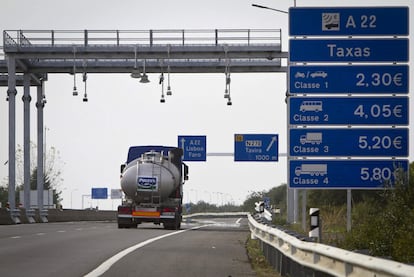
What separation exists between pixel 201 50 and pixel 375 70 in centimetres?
2338

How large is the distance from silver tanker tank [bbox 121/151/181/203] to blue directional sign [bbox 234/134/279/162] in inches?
722

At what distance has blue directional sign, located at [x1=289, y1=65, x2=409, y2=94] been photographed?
2094cm

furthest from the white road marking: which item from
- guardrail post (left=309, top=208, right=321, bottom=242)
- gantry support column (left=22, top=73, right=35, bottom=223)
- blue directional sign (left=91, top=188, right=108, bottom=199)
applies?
blue directional sign (left=91, top=188, right=108, bottom=199)

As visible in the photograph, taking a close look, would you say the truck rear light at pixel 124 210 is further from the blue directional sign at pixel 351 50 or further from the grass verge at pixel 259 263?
the blue directional sign at pixel 351 50

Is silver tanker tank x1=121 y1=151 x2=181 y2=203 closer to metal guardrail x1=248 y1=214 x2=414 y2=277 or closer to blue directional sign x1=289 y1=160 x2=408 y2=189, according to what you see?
blue directional sign x1=289 y1=160 x2=408 y2=189

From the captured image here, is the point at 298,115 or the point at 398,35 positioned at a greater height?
the point at 398,35

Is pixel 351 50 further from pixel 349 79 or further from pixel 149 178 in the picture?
pixel 149 178

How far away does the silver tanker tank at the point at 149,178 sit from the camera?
39594 millimetres

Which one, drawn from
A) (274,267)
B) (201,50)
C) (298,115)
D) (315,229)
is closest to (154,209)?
(201,50)

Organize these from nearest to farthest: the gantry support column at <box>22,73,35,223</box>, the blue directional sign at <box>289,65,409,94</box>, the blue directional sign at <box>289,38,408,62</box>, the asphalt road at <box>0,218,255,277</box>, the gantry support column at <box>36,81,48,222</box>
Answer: the asphalt road at <box>0,218,255,277</box>, the blue directional sign at <box>289,65,409,94</box>, the blue directional sign at <box>289,38,408,62</box>, the gantry support column at <box>22,73,35,223</box>, the gantry support column at <box>36,81,48,222</box>

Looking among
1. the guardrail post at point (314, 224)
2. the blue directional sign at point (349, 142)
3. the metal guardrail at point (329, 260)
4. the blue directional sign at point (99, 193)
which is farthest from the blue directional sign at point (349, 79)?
the blue directional sign at point (99, 193)

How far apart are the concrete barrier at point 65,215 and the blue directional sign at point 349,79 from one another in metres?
27.1

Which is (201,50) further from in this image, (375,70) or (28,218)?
(375,70)

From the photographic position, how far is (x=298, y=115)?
70.2ft
